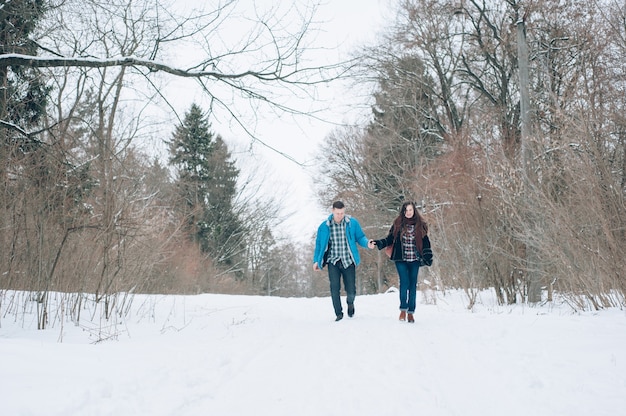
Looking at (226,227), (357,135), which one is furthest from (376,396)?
(226,227)

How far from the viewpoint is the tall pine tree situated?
1264 inches

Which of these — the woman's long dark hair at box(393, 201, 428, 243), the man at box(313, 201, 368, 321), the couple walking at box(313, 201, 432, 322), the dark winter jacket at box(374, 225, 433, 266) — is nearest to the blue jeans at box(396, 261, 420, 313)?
the couple walking at box(313, 201, 432, 322)

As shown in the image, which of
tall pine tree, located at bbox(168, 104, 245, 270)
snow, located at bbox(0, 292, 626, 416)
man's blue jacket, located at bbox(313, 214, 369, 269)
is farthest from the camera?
tall pine tree, located at bbox(168, 104, 245, 270)

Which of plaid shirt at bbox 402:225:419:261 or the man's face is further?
the man's face

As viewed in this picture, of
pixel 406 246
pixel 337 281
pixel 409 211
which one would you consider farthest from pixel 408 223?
pixel 337 281

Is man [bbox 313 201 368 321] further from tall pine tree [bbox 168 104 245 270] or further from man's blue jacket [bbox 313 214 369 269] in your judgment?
tall pine tree [bbox 168 104 245 270]

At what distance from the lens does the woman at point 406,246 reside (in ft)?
26.0

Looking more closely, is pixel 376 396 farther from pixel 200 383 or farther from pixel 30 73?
pixel 30 73

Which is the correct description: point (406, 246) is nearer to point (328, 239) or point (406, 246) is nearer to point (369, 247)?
point (369, 247)

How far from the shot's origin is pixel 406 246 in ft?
26.3

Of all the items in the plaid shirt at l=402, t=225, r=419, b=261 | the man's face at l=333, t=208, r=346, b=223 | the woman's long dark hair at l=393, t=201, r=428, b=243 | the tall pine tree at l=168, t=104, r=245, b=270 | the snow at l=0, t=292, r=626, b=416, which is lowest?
the snow at l=0, t=292, r=626, b=416

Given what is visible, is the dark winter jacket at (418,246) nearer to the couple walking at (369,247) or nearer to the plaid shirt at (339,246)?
the couple walking at (369,247)

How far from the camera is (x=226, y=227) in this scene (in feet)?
108

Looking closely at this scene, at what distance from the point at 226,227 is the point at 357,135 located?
1078cm
